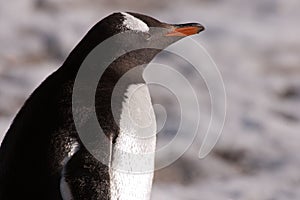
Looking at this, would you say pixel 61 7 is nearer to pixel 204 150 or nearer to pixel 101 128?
pixel 204 150

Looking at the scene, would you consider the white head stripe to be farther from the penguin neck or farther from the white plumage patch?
the white plumage patch

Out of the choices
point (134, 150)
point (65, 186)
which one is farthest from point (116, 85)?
point (65, 186)

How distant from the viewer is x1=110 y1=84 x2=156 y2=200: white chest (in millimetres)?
3094

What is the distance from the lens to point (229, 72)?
20.4 ft

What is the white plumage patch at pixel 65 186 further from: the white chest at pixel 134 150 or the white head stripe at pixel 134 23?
the white head stripe at pixel 134 23

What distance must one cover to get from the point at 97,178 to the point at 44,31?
3.55m

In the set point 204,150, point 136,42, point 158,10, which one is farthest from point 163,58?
point 136,42

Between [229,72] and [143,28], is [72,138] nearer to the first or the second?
[143,28]

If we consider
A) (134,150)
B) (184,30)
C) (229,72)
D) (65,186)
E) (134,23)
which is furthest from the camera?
(229,72)

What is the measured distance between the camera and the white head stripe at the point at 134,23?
3.30m

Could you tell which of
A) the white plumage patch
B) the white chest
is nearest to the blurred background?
the white chest

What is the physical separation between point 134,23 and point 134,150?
1.47 ft

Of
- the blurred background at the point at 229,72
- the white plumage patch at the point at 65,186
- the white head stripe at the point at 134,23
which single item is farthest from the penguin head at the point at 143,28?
the blurred background at the point at 229,72

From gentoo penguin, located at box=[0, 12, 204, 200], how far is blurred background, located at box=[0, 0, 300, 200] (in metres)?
1.49
